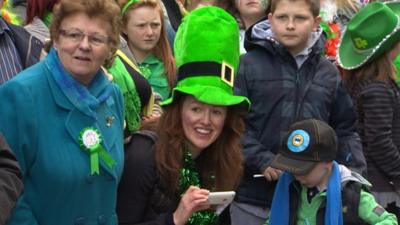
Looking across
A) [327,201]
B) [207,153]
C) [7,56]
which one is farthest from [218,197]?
[7,56]

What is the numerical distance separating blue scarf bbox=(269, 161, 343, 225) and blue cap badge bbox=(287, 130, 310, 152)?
17cm

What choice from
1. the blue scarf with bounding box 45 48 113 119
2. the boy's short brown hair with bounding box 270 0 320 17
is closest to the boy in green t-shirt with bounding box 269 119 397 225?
the boy's short brown hair with bounding box 270 0 320 17

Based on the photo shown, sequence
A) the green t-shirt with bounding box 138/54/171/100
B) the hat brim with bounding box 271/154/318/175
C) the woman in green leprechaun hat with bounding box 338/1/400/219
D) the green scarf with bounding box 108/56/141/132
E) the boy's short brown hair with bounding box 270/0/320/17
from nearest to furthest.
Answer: the hat brim with bounding box 271/154/318/175
the green scarf with bounding box 108/56/141/132
the boy's short brown hair with bounding box 270/0/320/17
the woman in green leprechaun hat with bounding box 338/1/400/219
the green t-shirt with bounding box 138/54/171/100

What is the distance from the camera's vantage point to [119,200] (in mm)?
3256

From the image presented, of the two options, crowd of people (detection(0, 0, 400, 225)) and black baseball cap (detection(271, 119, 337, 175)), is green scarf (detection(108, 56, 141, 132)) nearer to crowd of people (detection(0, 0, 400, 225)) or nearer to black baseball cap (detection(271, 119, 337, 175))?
crowd of people (detection(0, 0, 400, 225))

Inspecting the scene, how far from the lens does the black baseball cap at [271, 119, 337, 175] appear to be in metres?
3.68

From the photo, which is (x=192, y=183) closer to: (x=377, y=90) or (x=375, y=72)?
(x=377, y=90)

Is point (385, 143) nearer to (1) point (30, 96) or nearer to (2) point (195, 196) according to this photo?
(2) point (195, 196)

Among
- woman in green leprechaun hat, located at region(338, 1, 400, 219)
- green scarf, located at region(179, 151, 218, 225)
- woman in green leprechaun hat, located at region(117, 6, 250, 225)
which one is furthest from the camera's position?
woman in green leprechaun hat, located at region(338, 1, 400, 219)

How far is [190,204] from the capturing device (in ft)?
10.2

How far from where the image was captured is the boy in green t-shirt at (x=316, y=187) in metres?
3.63

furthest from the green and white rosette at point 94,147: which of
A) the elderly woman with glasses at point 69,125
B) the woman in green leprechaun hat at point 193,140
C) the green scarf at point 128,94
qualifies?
the green scarf at point 128,94

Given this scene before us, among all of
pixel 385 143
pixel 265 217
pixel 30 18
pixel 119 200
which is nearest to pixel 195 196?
pixel 119 200

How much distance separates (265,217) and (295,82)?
82 cm
